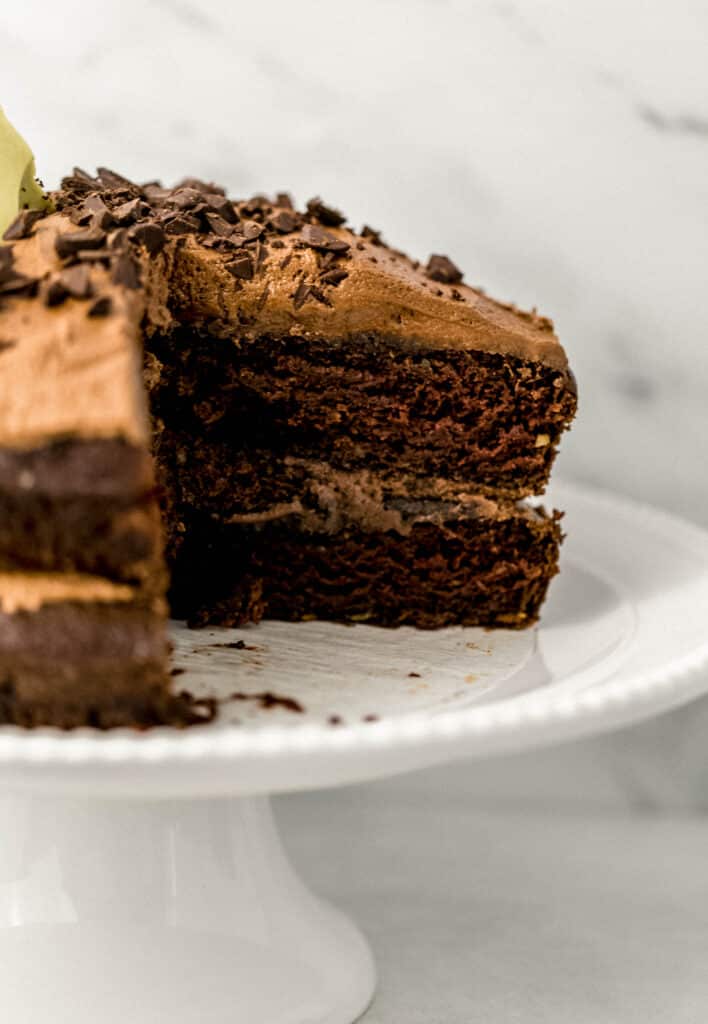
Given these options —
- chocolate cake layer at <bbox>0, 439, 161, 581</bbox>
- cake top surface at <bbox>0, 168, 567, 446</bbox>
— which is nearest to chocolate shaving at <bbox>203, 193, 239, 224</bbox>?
cake top surface at <bbox>0, 168, 567, 446</bbox>

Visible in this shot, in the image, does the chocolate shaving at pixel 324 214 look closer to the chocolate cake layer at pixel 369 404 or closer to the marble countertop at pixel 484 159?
the chocolate cake layer at pixel 369 404

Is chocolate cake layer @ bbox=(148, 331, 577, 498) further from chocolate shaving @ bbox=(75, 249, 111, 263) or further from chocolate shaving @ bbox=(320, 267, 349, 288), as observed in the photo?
chocolate shaving @ bbox=(75, 249, 111, 263)

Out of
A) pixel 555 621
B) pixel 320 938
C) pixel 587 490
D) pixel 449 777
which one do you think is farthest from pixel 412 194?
pixel 320 938

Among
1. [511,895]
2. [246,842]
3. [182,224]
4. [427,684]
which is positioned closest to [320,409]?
[182,224]

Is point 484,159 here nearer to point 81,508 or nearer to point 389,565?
point 389,565

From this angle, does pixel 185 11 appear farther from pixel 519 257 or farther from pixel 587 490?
pixel 587 490

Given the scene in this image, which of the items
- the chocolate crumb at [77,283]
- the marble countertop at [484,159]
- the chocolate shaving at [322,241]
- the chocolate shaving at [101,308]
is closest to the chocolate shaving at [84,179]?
the chocolate shaving at [322,241]

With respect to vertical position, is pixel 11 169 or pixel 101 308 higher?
pixel 11 169
